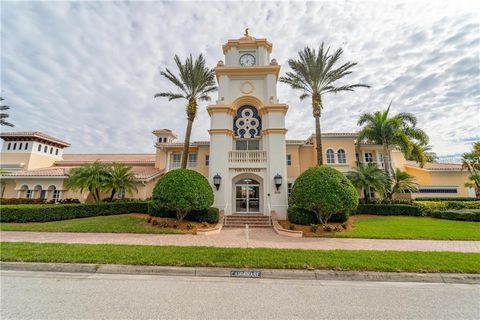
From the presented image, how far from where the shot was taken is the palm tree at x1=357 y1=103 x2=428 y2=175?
1894cm

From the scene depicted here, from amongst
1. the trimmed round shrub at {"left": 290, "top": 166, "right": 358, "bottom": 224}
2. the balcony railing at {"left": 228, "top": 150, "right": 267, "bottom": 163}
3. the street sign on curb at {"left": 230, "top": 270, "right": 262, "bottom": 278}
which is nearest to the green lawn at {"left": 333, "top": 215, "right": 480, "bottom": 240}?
the trimmed round shrub at {"left": 290, "top": 166, "right": 358, "bottom": 224}

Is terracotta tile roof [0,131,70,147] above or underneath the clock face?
underneath

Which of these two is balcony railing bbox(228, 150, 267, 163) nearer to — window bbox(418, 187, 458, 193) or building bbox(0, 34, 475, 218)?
building bbox(0, 34, 475, 218)

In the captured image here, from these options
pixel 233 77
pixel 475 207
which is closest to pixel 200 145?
pixel 233 77

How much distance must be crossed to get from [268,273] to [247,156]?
1176cm

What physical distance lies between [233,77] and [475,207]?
916 inches

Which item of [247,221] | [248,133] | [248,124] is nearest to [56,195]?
[247,221]

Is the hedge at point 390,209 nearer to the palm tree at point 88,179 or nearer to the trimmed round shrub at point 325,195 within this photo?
the trimmed round shrub at point 325,195

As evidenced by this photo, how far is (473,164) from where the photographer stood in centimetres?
2019

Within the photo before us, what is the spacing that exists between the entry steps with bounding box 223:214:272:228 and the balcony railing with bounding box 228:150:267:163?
4.50m

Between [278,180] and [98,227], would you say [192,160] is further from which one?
[98,227]

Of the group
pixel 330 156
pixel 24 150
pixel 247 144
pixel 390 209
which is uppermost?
pixel 24 150

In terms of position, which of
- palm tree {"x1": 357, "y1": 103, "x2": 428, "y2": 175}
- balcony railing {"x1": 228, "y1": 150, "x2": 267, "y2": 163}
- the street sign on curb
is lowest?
the street sign on curb

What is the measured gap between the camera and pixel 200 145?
21.8 m
